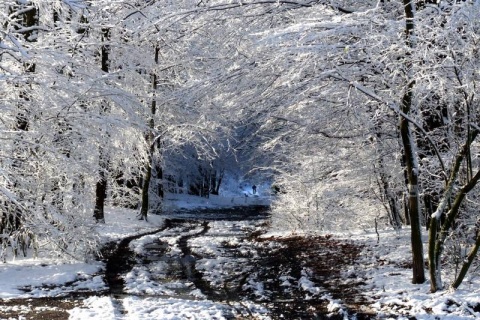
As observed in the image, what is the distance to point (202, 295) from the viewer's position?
7531mm

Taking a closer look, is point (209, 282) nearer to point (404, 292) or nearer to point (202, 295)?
point (202, 295)

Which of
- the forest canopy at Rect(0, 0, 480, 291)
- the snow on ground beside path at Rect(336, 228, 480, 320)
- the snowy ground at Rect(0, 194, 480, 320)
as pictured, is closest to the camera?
the forest canopy at Rect(0, 0, 480, 291)

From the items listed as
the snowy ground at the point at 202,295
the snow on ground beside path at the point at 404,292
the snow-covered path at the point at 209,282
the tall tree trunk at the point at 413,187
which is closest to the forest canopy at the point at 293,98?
the tall tree trunk at the point at 413,187

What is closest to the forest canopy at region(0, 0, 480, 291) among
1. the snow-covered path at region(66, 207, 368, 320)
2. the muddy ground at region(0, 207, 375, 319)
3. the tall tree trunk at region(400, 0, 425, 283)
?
the tall tree trunk at region(400, 0, 425, 283)

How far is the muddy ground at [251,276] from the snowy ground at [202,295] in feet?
0.24

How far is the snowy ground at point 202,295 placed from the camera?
5996 mm

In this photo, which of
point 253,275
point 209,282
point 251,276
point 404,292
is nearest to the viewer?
point 404,292

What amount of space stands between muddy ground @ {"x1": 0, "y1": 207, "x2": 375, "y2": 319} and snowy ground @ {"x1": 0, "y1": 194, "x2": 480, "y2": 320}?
7 cm

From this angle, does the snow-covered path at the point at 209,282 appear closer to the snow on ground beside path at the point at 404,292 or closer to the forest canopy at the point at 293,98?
the snow on ground beside path at the point at 404,292

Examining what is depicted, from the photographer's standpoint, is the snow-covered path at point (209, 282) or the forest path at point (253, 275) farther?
the forest path at point (253, 275)

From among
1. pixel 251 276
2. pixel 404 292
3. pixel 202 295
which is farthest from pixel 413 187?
pixel 251 276

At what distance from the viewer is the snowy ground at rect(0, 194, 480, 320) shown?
6.00 metres

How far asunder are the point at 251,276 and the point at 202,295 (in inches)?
70.7

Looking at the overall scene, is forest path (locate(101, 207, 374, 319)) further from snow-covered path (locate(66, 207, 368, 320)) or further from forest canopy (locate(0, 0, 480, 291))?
forest canopy (locate(0, 0, 480, 291))
